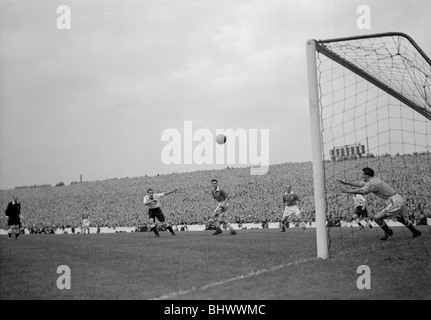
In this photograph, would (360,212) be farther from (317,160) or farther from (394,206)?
(317,160)

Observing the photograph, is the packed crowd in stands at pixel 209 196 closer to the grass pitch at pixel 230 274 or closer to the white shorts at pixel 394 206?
the white shorts at pixel 394 206

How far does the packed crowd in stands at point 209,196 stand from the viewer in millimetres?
28328

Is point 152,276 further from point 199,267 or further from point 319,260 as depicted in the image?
point 319,260

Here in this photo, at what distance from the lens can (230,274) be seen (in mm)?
6918

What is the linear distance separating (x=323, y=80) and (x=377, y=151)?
2.62 metres

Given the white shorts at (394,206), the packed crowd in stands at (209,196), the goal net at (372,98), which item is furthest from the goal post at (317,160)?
the packed crowd in stands at (209,196)

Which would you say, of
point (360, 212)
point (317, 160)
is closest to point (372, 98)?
point (317, 160)

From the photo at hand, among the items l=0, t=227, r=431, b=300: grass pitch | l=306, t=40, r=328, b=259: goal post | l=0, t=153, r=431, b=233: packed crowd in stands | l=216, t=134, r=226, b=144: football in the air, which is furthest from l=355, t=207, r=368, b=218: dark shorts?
l=306, t=40, r=328, b=259: goal post

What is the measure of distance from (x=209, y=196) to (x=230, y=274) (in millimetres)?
39427

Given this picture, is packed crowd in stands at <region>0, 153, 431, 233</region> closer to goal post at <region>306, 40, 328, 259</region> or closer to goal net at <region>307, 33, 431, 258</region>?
goal net at <region>307, 33, 431, 258</region>

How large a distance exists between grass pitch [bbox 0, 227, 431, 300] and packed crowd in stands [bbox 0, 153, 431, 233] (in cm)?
1442

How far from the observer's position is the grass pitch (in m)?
5.63
